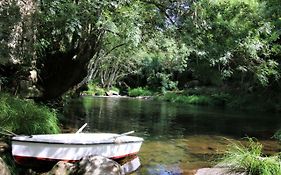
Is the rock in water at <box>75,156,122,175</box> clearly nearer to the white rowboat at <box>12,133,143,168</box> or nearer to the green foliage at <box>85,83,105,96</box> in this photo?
the white rowboat at <box>12,133,143,168</box>

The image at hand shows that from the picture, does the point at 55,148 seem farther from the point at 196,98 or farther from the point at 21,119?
the point at 196,98

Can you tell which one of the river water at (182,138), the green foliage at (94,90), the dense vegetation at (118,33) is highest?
the dense vegetation at (118,33)

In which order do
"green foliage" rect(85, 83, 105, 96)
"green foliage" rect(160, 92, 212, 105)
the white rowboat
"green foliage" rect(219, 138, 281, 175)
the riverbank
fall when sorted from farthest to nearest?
"green foliage" rect(85, 83, 105, 96) < "green foliage" rect(160, 92, 212, 105) < the riverbank < the white rowboat < "green foliage" rect(219, 138, 281, 175)

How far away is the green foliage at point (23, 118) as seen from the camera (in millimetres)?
9125

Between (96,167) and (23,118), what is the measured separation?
307 centimetres

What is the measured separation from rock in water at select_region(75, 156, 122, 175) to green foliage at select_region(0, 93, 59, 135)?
7.53 feet

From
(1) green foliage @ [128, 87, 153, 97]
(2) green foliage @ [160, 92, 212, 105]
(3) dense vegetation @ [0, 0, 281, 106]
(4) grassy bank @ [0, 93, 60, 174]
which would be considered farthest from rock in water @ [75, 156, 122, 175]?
(1) green foliage @ [128, 87, 153, 97]

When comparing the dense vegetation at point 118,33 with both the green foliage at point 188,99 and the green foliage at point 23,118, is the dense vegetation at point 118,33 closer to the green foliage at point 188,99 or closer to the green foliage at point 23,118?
the green foliage at point 23,118

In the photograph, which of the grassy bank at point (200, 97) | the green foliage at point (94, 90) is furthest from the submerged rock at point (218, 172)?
the green foliage at point (94, 90)

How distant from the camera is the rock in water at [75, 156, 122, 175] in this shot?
729 centimetres

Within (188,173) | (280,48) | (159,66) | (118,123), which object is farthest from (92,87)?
(188,173)

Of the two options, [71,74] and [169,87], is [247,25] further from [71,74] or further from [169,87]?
[169,87]

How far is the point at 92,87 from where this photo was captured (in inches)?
1959

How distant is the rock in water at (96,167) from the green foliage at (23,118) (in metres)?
2.30
